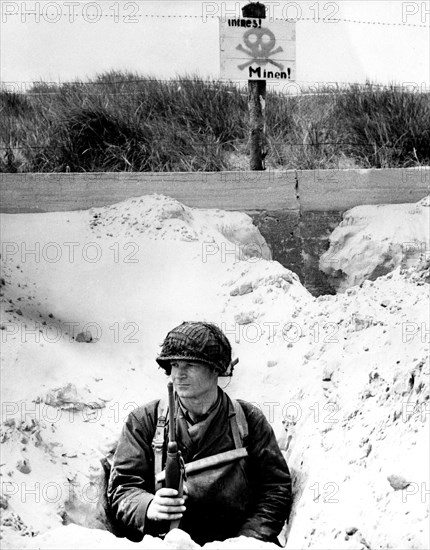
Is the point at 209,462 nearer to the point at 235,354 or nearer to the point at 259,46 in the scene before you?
the point at 235,354

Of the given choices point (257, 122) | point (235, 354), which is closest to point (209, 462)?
point (235, 354)

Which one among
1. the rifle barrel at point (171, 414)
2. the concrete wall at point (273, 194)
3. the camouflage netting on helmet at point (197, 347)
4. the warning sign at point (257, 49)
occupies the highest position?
the warning sign at point (257, 49)

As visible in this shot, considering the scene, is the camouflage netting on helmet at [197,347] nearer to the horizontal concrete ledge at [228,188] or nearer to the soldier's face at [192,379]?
the soldier's face at [192,379]

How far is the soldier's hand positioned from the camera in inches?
143

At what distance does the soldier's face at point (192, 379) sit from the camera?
387 cm

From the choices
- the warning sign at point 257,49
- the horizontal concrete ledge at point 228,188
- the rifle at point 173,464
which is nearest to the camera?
the rifle at point 173,464

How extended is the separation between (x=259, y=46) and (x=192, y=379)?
6.93ft

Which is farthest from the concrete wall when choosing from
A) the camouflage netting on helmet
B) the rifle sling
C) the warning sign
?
the rifle sling

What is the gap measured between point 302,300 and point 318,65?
1.44 meters

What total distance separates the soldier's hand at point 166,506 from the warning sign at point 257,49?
2455 mm

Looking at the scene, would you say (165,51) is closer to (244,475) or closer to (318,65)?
(318,65)

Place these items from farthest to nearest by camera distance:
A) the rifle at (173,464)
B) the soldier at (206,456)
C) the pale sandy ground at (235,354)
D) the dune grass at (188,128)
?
the dune grass at (188,128), the soldier at (206,456), the rifle at (173,464), the pale sandy ground at (235,354)

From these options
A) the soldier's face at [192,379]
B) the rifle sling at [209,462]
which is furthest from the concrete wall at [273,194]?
the rifle sling at [209,462]

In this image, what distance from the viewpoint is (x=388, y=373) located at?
3.80 metres
